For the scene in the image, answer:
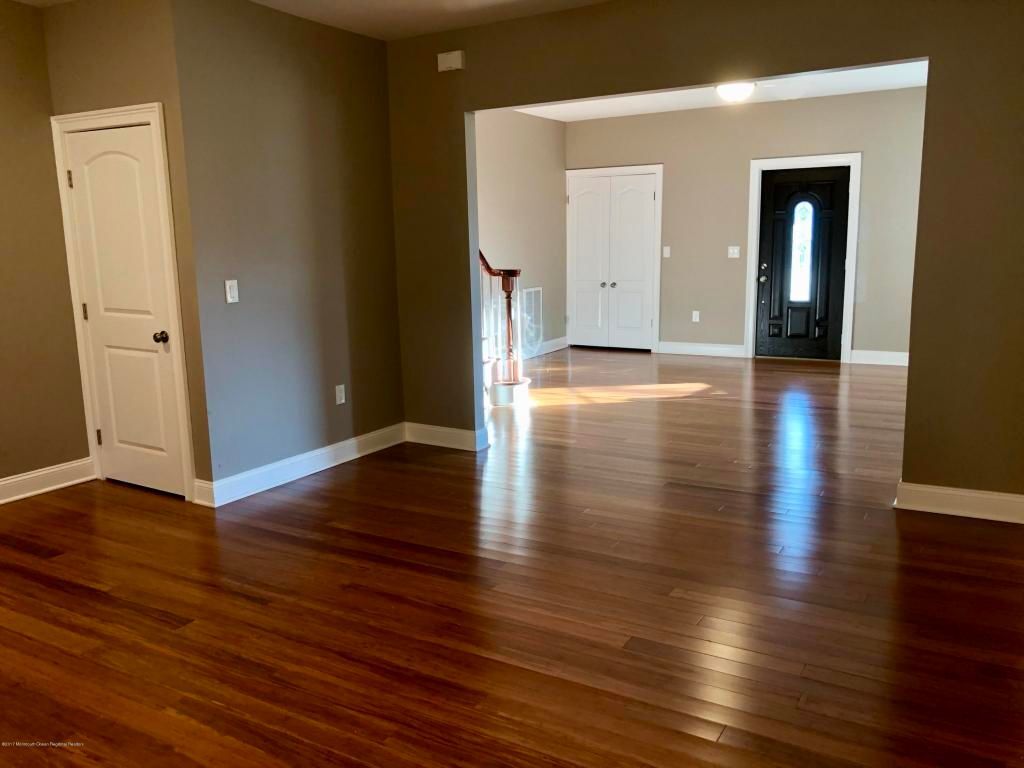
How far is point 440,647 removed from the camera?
8.89 ft

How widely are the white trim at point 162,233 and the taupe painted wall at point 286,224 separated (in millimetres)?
157

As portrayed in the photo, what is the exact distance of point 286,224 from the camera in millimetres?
4492

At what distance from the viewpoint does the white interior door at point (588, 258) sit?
9.20m

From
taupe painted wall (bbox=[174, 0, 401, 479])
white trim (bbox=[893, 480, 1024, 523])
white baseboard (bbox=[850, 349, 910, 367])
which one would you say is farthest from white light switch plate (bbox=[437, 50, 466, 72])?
white baseboard (bbox=[850, 349, 910, 367])

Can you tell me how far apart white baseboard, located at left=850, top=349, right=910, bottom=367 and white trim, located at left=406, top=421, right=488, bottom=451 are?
15.5ft

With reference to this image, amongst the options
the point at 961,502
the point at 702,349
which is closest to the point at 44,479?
the point at 961,502

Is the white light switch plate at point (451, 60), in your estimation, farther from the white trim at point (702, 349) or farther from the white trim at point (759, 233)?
the white trim at point (702, 349)

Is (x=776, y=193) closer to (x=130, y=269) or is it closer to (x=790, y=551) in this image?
(x=790, y=551)

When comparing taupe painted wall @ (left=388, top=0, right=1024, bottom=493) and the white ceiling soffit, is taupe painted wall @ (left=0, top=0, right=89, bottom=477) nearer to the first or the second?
taupe painted wall @ (left=388, top=0, right=1024, bottom=493)

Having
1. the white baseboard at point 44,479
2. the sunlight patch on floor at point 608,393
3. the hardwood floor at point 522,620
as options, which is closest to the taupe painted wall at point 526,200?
the sunlight patch on floor at point 608,393

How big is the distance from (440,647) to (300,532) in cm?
138

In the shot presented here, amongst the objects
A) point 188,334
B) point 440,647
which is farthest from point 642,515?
point 188,334

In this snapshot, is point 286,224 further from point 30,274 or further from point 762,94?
point 762,94

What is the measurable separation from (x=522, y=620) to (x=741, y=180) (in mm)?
6742
